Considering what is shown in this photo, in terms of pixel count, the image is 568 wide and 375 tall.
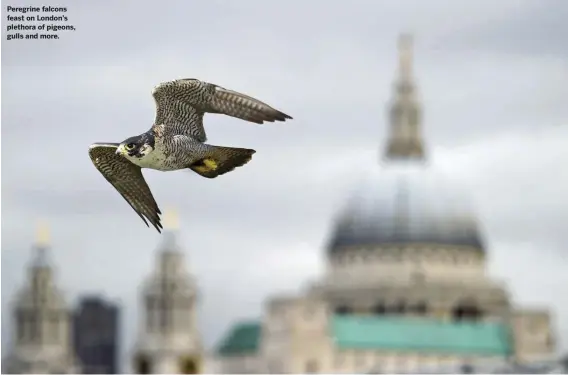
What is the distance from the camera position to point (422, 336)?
107 meters

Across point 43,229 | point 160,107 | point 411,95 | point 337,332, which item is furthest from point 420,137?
point 160,107

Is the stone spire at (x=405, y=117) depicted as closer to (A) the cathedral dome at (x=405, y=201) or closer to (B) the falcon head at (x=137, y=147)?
(A) the cathedral dome at (x=405, y=201)

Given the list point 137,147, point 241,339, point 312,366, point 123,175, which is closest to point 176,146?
point 137,147

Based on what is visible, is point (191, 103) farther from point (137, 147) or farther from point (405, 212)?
point (405, 212)

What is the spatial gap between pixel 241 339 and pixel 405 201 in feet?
45.2

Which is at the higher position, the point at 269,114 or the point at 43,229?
the point at 43,229

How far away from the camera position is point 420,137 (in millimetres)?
115375

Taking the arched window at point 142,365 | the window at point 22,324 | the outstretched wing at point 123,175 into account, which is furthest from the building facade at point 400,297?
the outstretched wing at point 123,175

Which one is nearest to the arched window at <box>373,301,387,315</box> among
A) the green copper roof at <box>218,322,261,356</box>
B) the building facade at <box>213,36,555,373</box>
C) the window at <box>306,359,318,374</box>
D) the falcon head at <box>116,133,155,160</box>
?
the building facade at <box>213,36,555,373</box>

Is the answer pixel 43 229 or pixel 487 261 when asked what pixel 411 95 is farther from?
pixel 43 229

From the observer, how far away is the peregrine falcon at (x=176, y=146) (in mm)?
15180

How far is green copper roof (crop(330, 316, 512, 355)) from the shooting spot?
106 m

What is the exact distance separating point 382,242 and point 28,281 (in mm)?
15599

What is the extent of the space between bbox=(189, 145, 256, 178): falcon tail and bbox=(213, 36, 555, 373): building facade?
81289mm
